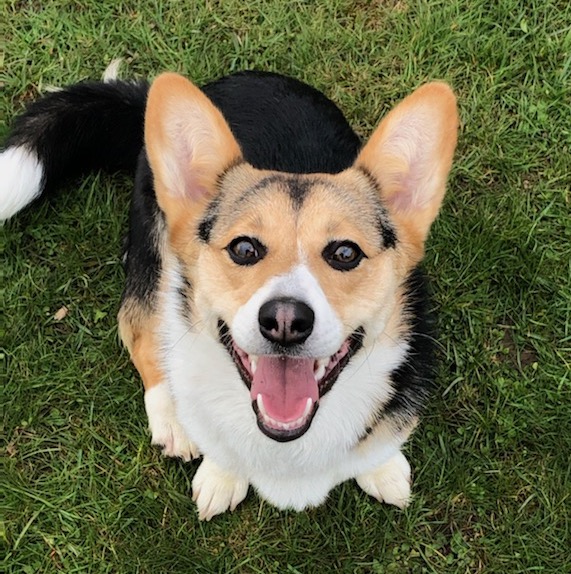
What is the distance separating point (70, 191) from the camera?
440 centimetres

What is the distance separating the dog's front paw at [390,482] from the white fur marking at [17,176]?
232 cm

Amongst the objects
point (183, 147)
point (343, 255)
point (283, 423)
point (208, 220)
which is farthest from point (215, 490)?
point (183, 147)

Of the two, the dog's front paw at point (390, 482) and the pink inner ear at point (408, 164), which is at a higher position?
the pink inner ear at point (408, 164)

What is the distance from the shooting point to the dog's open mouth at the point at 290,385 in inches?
110

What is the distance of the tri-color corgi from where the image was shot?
2.73m

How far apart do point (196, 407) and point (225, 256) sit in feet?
2.70

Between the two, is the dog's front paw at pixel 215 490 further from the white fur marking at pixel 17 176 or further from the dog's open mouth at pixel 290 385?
the white fur marking at pixel 17 176

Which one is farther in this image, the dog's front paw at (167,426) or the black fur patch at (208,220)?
the dog's front paw at (167,426)

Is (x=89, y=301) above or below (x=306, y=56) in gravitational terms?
below

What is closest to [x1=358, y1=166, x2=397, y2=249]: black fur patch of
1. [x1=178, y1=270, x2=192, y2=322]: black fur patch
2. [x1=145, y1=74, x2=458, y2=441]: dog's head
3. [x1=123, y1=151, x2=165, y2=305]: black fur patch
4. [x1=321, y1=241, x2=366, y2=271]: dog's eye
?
[x1=145, y1=74, x2=458, y2=441]: dog's head

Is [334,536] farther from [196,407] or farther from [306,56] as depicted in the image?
[306,56]

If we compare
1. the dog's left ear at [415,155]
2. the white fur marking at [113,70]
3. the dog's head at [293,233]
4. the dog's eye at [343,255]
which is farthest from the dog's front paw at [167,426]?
the white fur marking at [113,70]

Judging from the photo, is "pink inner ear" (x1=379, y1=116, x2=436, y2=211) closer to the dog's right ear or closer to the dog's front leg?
the dog's right ear

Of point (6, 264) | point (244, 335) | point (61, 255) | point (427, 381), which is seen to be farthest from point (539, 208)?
point (6, 264)
